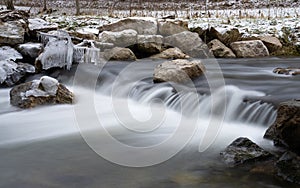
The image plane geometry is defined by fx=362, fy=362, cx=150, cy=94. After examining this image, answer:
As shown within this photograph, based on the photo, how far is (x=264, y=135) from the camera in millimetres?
4625

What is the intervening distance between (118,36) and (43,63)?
2.97 meters

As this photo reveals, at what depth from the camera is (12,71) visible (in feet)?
27.7

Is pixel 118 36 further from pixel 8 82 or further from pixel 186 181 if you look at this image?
pixel 186 181

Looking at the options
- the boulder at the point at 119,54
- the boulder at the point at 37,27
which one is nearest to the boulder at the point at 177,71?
the boulder at the point at 119,54

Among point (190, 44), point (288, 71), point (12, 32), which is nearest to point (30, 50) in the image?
point (12, 32)

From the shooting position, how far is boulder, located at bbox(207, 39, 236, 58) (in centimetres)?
1102

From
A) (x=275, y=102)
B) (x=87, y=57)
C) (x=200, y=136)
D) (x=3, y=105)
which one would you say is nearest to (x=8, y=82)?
(x=3, y=105)

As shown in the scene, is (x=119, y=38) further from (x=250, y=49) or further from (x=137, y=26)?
(x=250, y=49)

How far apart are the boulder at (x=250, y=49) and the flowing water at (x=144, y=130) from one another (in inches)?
108

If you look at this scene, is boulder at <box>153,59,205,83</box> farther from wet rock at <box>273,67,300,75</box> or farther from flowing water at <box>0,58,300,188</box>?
wet rock at <box>273,67,300,75</box>

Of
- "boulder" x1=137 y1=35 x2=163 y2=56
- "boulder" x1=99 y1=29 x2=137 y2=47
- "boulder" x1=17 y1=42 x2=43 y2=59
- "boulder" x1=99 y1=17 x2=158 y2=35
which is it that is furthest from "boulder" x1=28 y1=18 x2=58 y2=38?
"boulder" x1=137 y1=35 x2=163 y2=56

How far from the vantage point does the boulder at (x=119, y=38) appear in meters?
10.9

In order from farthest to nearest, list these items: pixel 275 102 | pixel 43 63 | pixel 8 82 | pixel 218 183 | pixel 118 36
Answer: pixel 118 36, pixel 43 63, pixel 8 82, pixel 275 102, pixel 218 183

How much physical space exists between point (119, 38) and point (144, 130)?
610cm
